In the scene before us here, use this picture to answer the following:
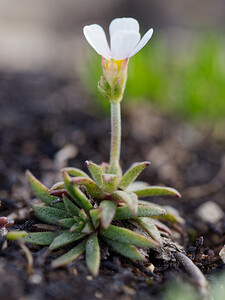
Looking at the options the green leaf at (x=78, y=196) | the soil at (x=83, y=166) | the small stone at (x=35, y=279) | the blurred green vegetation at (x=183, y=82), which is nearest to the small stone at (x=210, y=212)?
the soil at (x=83, y=166)

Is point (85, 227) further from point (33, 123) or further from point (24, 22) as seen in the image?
point (24, 22)

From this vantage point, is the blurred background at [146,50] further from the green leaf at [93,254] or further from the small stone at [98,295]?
the small stone at [98,295]

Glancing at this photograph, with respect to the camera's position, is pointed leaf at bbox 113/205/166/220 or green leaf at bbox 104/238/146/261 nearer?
green leaf at bbox 104/238/146/261

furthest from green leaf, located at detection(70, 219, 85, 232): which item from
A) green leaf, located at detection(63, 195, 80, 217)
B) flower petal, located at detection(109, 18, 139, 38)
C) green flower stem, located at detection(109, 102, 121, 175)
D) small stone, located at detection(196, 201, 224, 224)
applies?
small stone, located at detection(196, 201, 224, 224)

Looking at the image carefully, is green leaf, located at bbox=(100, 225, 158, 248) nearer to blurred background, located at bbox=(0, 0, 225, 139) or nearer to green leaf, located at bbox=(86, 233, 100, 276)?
green leaf, located at bbox=(86, 233, 100, 276)

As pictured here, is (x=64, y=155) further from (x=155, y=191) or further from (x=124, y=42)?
(x=124, y=42)

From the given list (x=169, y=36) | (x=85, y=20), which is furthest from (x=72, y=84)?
(x=85, y=20)
